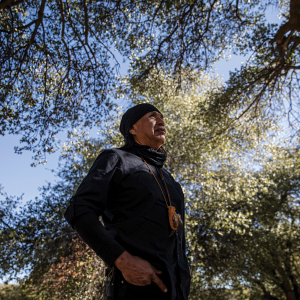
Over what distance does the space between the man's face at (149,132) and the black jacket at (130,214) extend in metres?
0.43

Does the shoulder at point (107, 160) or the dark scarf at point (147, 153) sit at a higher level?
the dark scarf at point (147, 153)

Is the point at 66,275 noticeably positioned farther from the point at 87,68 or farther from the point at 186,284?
the point at 186,284

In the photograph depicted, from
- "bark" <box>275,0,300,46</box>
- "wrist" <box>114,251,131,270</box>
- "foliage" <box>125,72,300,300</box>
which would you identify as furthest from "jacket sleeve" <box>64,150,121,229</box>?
"foliage" <box>125,72,300,300</box>

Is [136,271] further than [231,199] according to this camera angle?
No

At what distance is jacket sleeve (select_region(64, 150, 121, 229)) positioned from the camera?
1.61 metres

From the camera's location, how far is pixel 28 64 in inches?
282

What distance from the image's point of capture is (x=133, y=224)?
5.74 ft

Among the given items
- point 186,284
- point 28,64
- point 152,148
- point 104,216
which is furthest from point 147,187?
point 28,64

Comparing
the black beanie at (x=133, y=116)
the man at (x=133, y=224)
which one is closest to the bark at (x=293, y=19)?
the black beanie at (x=133, y=116)

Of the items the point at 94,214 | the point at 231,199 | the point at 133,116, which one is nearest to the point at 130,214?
the point at 94,214

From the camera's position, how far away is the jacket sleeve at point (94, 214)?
154cm

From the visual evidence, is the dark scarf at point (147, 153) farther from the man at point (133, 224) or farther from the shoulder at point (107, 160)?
the shoulder at point (107, 160)

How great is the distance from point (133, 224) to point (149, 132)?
0.98 metres

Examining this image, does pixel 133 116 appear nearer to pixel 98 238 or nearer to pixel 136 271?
pixel 98 238
